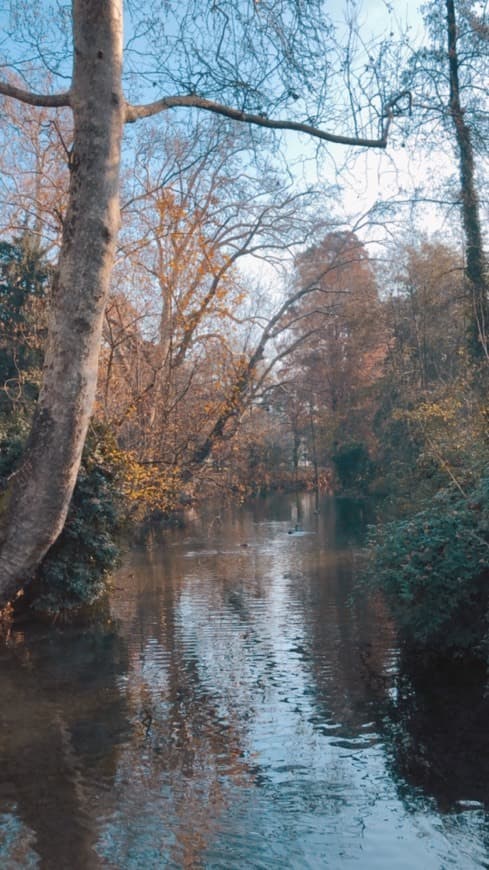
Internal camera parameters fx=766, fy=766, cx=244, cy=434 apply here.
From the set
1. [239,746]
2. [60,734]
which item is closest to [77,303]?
[239,746]

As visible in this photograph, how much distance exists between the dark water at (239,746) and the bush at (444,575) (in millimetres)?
508

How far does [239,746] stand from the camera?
246 inches

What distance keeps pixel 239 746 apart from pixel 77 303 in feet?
13.6

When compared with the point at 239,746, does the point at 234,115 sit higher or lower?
higher

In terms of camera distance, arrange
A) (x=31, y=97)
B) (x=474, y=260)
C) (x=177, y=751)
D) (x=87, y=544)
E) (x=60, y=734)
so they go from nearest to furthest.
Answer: (x=31, y=97)
(x=177, y=751)
(x=60, y=734)
(x=87, y=544)
(x=474, y=260)

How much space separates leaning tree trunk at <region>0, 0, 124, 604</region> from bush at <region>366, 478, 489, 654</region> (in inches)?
176

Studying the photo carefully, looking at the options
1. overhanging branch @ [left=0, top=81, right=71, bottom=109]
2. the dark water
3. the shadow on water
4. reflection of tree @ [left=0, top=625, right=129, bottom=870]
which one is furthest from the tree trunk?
overhanging branch @ [left=0, top=81, right=71, bottom=109]

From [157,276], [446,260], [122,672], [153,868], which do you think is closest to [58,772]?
[153,868]

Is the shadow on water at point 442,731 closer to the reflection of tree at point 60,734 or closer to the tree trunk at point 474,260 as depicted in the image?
the reflection of tree at point 60,734

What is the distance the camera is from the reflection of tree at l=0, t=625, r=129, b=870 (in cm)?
480

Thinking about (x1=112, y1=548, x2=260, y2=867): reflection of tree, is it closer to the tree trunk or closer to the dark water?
the dark water

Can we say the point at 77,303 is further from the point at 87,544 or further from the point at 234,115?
the point at 87,544

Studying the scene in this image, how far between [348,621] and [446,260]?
17040 mm

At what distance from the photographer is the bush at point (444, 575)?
7250mm
